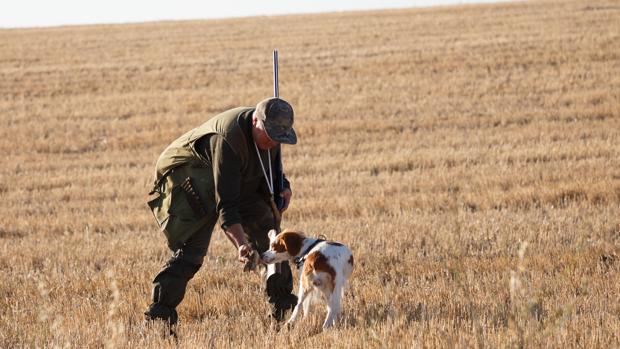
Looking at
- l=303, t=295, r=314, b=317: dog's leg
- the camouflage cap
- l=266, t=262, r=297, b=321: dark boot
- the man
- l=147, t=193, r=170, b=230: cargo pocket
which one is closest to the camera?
the camouflage cap

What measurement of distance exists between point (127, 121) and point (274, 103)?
1389 cm

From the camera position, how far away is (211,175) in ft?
17.7

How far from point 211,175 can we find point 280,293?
913 millimetres

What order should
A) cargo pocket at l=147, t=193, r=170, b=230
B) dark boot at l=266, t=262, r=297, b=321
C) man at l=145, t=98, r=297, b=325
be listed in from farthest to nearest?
dark boot at l=266, t=262, r=297, b=321 → cargo pocket at l=147, t=193, r=170, b=230 → man at l=145, t=98, r=297, b=325

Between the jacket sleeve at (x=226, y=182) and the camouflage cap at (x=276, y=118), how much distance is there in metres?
0.28

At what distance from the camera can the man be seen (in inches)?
200

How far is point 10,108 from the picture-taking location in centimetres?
2069

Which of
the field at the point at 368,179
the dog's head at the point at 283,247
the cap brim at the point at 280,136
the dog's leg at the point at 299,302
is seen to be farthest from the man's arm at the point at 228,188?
the field at the point at 368,179

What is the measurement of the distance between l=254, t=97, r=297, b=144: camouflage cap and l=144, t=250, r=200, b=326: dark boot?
3.46ft

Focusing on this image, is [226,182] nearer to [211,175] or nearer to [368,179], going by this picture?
[211,175]

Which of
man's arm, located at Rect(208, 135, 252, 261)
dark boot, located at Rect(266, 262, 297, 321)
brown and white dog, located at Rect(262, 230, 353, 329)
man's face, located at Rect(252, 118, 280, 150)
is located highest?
man's face, located at Rect(252, 118, 280, 150)

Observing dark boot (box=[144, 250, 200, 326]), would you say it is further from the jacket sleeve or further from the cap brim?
the cap brim

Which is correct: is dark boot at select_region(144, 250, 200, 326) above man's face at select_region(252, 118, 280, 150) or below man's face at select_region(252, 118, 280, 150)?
below

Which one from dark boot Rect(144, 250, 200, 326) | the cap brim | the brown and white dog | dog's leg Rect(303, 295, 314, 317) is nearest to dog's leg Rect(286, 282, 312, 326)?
the brown and white dog
